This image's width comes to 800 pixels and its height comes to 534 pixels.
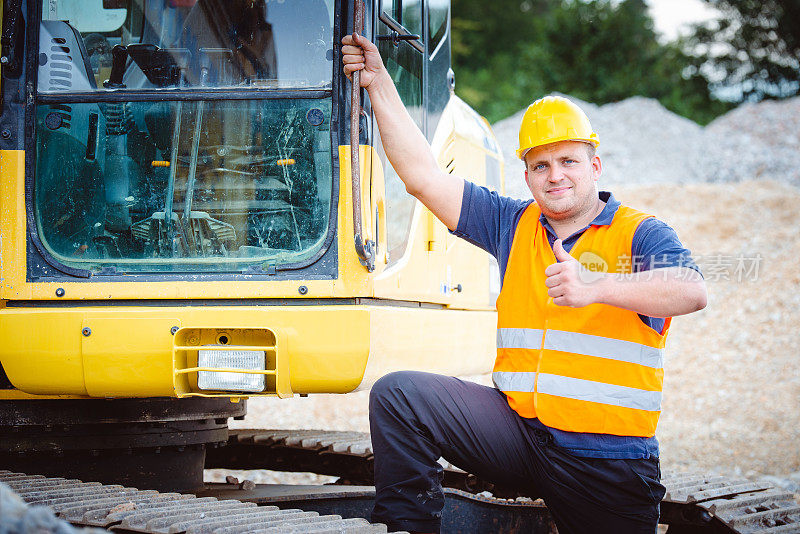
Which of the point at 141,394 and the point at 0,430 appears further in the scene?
the point at 0,430

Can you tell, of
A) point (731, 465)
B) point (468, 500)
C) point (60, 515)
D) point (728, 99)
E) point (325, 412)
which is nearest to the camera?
point (60, 515)

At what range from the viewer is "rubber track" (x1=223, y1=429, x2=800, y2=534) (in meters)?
3.94

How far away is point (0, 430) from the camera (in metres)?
3.66

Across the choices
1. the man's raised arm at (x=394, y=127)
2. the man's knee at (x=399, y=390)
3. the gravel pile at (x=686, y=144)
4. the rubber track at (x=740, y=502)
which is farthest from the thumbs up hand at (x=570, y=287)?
the gravel pile at (x=686, y=144)

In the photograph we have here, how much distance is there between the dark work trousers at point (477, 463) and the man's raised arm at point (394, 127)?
26.1 inches

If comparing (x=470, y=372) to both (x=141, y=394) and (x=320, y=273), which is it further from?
(x=141, y=394)

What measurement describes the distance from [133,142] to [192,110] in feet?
0.79

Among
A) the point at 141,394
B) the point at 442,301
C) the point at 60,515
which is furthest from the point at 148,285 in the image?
the point at 442,301

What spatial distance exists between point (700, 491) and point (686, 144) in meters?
16.5

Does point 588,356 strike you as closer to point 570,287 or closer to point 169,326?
point 570,287

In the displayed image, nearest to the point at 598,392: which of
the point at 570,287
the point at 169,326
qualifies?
the point at 570,287

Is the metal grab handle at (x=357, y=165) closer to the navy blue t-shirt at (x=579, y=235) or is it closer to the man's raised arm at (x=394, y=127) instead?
the man's raised arm at (x=394, y=127)

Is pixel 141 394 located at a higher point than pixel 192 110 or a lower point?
lower

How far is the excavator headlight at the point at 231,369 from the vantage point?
3.08 metres
